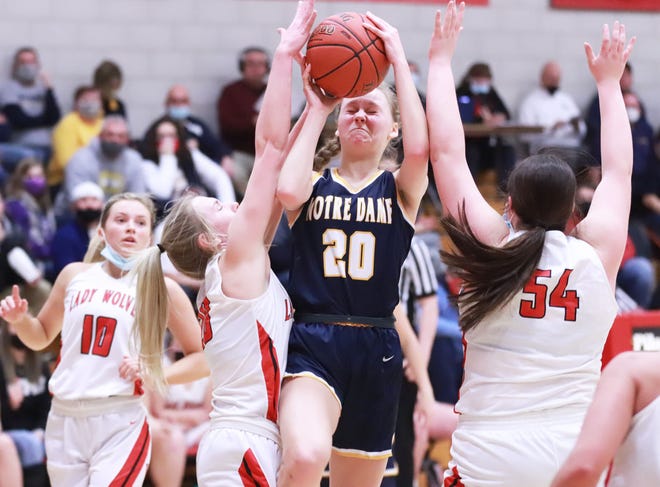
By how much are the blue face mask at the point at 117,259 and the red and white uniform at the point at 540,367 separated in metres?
2.22

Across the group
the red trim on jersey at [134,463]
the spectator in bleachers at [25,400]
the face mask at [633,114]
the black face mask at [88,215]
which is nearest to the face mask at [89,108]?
the black face mask at [88,215]

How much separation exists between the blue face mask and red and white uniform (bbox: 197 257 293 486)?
3.68 ft

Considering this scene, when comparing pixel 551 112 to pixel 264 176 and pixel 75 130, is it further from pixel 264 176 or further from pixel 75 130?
pixel 264 176

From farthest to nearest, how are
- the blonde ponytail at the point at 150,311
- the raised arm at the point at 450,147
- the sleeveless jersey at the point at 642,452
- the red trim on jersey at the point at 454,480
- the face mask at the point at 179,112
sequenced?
1. the face mask at the point at 179,112
2. the blonde ponytail at the point at 150,311
3. the raised arm at the point at 450,147
4. the red trim on jersey at the point at 454,480
5. the sleeveless jersey at the point at 642,452

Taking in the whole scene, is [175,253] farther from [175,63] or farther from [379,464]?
[175,63]

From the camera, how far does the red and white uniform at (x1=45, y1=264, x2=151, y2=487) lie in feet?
16.7

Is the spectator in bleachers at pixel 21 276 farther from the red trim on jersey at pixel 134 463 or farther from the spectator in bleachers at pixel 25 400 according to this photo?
the red trim on jersey at pixel 134 463

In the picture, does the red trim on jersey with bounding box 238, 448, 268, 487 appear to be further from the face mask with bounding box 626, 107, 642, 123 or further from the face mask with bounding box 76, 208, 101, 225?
the face mask with bounding box 626, 107, 642, 123

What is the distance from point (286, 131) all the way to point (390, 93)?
0.65 meters

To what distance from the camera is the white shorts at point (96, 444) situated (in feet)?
16.6

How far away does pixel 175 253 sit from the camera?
4.62 meters

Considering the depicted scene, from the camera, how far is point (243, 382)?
4.11 metres

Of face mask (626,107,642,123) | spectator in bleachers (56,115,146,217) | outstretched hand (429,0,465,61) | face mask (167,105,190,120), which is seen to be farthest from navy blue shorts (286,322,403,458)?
face mask (626,107,642,123)

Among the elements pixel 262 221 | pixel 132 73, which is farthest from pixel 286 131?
pixel 132 73
